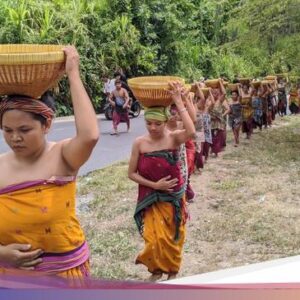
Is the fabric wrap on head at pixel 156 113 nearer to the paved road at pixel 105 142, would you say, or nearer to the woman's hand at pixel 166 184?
the woman's hand at pixel 166 184

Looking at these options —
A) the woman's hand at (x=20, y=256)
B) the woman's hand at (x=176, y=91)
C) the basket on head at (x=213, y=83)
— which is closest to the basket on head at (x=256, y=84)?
the basket on head at (x=213, y=83)

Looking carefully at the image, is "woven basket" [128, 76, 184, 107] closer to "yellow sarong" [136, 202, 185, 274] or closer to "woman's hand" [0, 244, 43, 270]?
"yellow sarong" [136, 202, 185, 274]

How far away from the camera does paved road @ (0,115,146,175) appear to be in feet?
36.0

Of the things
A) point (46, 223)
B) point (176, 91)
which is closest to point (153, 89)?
point (176, 91)

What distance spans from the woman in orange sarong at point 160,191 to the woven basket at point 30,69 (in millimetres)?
2094

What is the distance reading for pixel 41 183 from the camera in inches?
94.4

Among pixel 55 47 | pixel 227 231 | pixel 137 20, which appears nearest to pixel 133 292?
pixel 55 47

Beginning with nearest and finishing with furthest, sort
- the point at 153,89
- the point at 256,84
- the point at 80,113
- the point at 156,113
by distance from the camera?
the point at 80,113 < the point at 153,89 < the point at 156,113 < the point at 256,84

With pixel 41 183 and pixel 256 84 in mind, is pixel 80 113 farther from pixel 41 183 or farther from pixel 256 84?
pixel 256 84

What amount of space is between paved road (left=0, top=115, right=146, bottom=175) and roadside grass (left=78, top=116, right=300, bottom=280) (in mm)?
574

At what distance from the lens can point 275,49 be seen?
14.4 m

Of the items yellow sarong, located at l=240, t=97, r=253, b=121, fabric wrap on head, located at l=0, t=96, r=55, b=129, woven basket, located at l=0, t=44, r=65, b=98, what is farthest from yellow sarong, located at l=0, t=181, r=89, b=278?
yellow sarong, located at l=240, t=97, r=253, b=121

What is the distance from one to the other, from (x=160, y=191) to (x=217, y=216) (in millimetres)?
2578

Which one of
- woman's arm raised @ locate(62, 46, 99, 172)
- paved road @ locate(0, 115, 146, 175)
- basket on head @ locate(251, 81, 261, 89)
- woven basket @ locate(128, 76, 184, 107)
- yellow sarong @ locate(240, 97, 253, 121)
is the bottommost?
paved road @ locate(0, 115, 146, 175)
